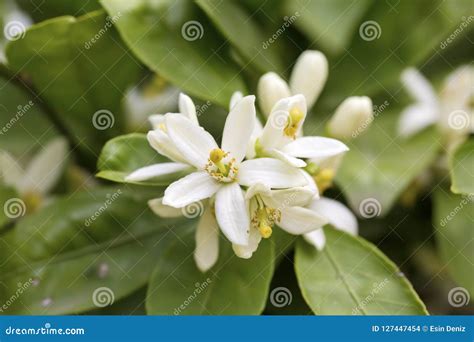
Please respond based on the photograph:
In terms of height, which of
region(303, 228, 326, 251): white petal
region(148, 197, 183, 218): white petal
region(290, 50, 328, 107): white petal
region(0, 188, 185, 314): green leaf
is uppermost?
region(290, 50, 328, 107): white petal

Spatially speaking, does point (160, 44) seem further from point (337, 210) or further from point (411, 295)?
point (411, 295)

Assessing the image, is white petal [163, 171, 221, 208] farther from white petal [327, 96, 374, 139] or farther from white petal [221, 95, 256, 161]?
white petal [327, 96, 374, 139]

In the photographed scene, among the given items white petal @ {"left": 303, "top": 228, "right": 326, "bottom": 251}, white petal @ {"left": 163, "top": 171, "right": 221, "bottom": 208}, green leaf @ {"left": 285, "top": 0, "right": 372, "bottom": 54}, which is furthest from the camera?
green leaf @ {"left": 285, "top": 0, "right": 372, "bottom": 54}

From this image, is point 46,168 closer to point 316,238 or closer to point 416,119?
point 316,238

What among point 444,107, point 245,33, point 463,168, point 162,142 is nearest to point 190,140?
point 162,142

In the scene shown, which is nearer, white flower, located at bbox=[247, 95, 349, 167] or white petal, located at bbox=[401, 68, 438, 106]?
white flower, located at bbox=[247, 95, 349, 167]

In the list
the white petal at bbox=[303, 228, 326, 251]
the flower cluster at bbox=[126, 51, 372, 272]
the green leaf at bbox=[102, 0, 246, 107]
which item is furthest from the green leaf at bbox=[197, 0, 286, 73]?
the white petal at bbox=[303, 228, 326, 251]

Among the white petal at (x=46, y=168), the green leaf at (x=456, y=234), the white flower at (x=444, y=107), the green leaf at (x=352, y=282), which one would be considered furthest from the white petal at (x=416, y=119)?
the white petal at (x=46, y=168)
